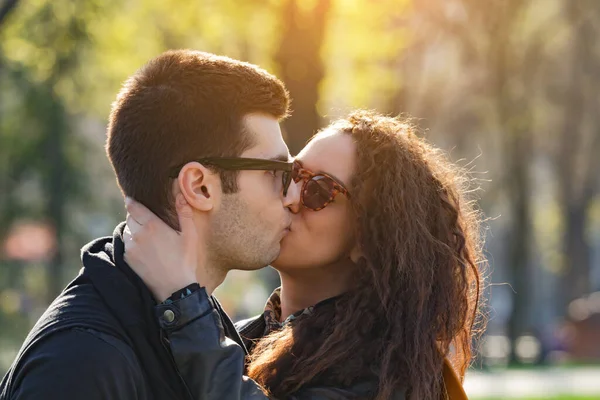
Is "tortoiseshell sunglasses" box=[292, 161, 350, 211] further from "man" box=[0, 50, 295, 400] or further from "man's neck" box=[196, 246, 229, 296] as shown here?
"man's neck" box=[196, 246, 229, 296]

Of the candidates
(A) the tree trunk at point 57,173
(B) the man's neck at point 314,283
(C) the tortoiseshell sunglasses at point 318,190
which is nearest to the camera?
(C) the tortoiseshell sunglasses at point 318,190

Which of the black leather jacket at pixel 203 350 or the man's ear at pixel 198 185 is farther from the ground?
the man's ear at pixel 198 185

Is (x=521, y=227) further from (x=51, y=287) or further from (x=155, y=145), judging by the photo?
(x=155, y=145)

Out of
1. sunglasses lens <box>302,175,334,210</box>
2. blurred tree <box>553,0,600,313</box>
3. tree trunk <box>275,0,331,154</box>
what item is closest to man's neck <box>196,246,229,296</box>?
sunglasses lens <box>302,175,334,210</box>

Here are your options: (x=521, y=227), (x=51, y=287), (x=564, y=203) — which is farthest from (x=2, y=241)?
(x=564, y=203)

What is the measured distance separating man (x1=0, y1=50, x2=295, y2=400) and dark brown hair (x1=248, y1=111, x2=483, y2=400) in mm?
384

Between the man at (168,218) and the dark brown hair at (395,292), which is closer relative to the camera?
the man at (168,218)

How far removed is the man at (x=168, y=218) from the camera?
2.75 m

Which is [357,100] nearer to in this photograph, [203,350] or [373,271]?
[373,271]

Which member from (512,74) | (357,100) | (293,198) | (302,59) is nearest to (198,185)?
(293,198)

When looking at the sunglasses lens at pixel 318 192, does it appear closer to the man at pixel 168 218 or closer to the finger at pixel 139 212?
the man at pixel 168 218

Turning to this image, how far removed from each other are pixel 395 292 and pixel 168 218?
108 cm

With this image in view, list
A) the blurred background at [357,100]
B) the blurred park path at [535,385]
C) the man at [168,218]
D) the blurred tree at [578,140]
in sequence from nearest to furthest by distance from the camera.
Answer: the man at [168,218]
the blurred background at [357,100]
the blurred park path at [535,385]
the blurred tree at [578,140]

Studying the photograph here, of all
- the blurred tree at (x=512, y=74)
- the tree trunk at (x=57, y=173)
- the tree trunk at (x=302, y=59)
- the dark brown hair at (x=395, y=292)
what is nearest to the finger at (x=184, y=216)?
the dark brown hair at (x=395, y=292)
